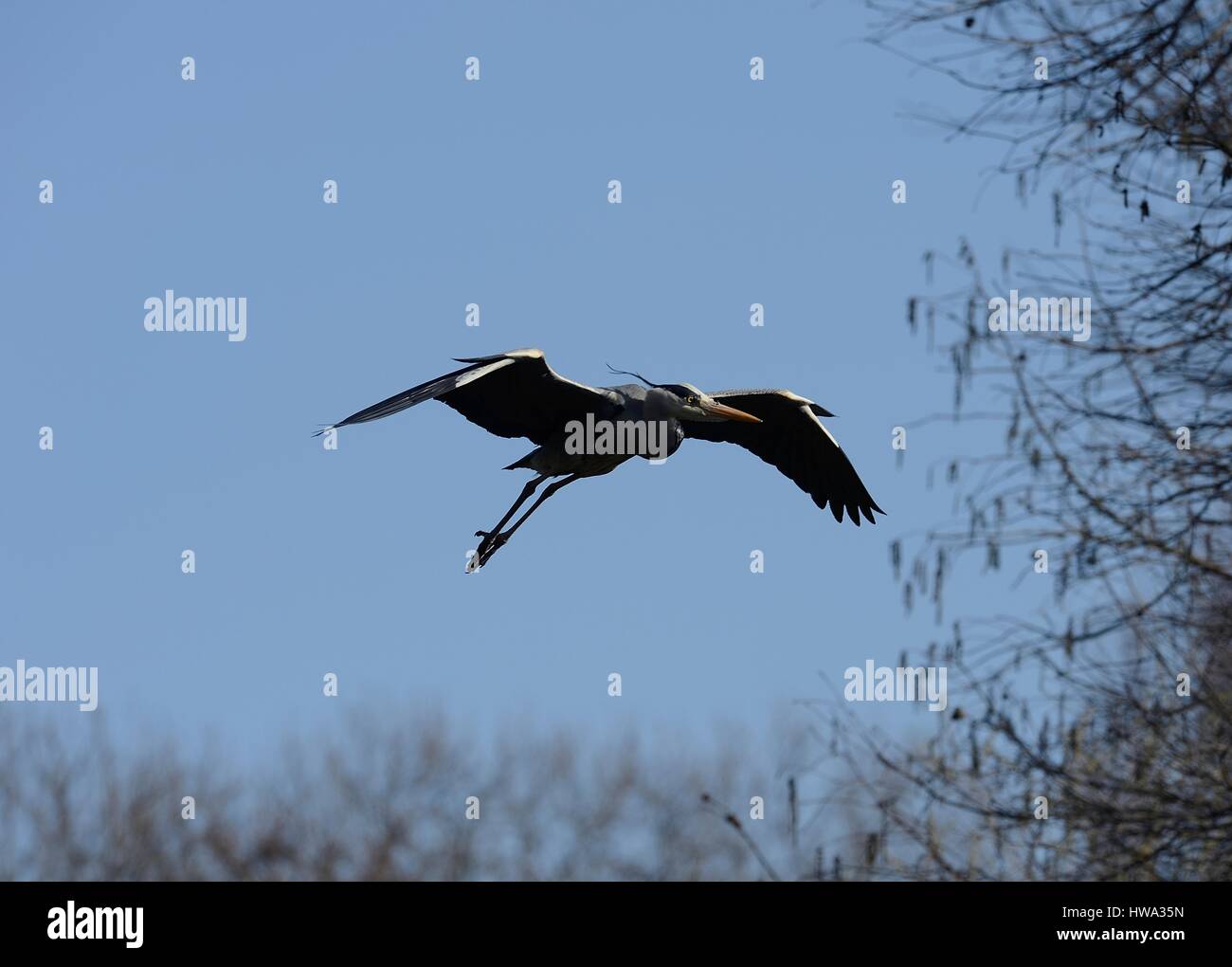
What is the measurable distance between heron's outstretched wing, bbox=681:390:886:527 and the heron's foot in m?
2.37

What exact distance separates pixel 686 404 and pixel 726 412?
589 millimetres

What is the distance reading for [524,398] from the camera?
43.4 feet

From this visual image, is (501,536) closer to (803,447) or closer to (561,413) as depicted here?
(561,413)

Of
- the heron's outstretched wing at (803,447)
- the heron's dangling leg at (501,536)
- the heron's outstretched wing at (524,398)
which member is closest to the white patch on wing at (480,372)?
the heron's outstretched wing at (524,398)

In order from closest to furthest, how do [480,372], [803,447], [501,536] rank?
[480,372] < [501,536] < [803,447]

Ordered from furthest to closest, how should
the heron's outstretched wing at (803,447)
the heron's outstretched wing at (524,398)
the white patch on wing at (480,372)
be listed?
the heron's outstretched wing at (803,447), the heron's outstretched wing at (524,398), the white patch on wing at (480,372)

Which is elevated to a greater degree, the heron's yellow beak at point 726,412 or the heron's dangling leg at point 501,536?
the heron's yellow beak at point 726,412

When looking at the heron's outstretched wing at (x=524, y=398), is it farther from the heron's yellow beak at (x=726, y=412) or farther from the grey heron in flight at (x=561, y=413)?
the heron's yellow beak at (x=726, y=412)

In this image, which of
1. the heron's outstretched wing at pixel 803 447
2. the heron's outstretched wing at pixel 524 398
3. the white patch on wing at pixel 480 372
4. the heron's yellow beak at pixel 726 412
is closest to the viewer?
the white patch on wing at pixel 480 372

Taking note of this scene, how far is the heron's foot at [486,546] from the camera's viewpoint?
12.9m

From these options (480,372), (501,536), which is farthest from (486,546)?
(480,372)

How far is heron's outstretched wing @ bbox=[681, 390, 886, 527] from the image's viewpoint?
15.0 meters

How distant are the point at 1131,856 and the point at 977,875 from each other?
912mm

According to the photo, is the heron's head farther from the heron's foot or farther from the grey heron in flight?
the heron's foot
